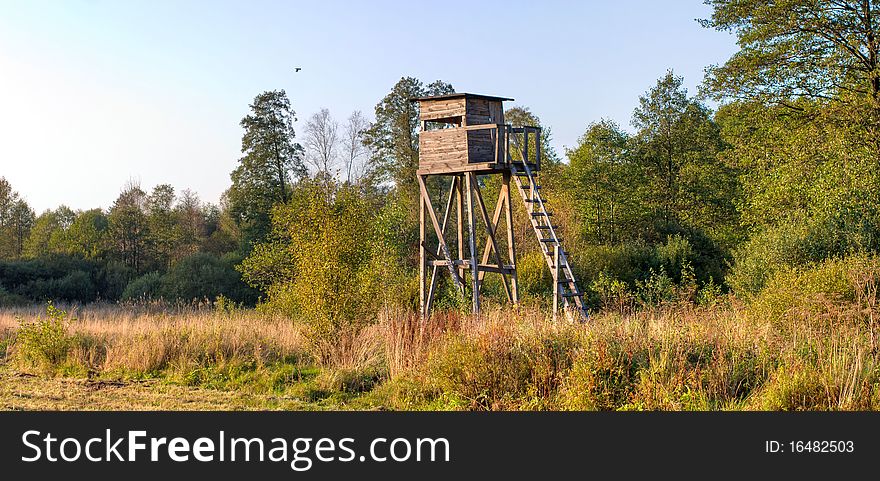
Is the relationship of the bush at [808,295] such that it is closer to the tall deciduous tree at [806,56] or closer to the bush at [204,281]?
the tall deciduous tree at [806,56]

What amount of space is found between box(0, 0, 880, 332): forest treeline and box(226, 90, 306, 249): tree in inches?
3.3

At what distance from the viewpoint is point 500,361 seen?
38.7ft

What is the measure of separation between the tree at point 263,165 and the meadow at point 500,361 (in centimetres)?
2610

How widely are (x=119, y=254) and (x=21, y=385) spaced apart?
3359 cm

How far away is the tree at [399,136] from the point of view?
41.4 meters

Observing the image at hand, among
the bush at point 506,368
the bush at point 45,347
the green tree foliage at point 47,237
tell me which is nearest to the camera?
the bush at point 506,368

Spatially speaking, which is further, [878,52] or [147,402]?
[878,52]

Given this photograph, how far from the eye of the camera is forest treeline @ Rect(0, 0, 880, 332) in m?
20.0

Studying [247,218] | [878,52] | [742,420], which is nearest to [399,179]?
[247,218]

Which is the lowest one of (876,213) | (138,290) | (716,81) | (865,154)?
(138,290)

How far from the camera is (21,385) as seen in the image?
49.3 ft

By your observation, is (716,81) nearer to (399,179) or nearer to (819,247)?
(819,247)

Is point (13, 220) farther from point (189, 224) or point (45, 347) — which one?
point (45, 347)

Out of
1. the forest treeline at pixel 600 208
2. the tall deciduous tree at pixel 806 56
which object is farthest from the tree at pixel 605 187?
the tall deciduous tree at pixel 806 56
